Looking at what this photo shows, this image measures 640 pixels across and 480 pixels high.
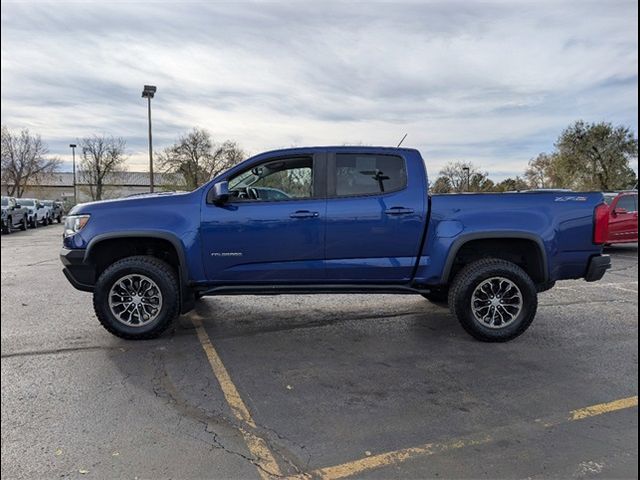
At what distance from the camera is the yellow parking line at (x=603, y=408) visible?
339 cm

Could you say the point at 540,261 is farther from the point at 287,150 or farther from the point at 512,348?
the point at 287,150


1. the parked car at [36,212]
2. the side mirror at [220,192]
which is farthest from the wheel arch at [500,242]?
the parked car at [36,212]

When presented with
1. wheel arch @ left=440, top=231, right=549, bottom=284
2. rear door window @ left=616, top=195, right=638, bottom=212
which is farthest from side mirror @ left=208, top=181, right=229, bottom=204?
rear door window @ left=616, top=195, right=638, bottom=212

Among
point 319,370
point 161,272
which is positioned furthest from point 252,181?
point 319,370

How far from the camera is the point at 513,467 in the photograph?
2.78m

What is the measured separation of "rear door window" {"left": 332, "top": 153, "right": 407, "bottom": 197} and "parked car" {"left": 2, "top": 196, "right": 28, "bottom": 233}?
20823 mm

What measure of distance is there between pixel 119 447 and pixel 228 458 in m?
0.68

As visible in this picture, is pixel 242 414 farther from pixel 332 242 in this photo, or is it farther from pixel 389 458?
pixel 332 242

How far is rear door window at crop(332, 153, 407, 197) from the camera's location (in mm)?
5047

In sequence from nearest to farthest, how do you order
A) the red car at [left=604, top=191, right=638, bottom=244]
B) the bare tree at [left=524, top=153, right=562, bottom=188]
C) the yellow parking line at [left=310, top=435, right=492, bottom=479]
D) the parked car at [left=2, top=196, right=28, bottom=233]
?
the yellow parking line at [left=310, top=435, right=492, bottom=479], the red car at [left=604, top=191, right=638, bottom=244], the parked car at [left=2, top=196, right=28, bottom=233], the bare tree at [left=524, top=153, right=562, bottom=188]

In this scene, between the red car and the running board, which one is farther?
the red car

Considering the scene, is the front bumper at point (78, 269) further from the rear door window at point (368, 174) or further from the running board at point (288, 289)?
the rear door window at point (368, 174)

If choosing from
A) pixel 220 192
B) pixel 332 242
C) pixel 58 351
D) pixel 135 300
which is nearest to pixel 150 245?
pixel 135 300

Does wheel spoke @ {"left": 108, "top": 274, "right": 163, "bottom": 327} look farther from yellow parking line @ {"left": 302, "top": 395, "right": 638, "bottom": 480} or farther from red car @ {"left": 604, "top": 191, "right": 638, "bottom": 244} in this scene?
red car @ {"left": 604, "top": 191, "right": 638, "bottom": 244}
